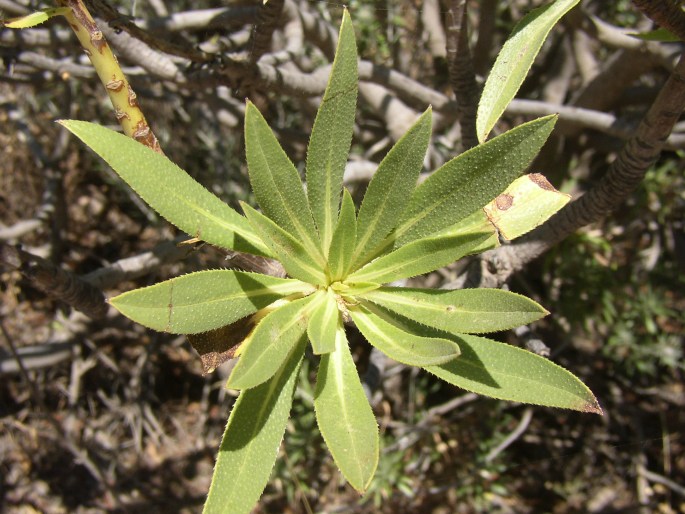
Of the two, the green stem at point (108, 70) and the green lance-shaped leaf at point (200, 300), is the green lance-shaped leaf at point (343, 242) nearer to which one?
the green lance-shaped leaf at point (200, 300)

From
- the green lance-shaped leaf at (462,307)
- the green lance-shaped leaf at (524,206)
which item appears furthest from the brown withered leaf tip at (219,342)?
the green lance-shaped leaf at (524,206)

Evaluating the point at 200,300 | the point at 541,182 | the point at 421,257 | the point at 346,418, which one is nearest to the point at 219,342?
the point at 200,300

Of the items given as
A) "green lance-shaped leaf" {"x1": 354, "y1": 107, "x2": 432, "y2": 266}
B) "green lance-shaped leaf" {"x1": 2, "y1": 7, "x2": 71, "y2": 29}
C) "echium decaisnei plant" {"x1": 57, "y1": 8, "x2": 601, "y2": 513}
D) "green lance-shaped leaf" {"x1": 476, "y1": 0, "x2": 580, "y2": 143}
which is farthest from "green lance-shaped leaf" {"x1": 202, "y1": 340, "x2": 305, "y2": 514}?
"green lance-shaped leaf" {"x1": 2, "y1": 7, "x2": 71, "y2": 29}

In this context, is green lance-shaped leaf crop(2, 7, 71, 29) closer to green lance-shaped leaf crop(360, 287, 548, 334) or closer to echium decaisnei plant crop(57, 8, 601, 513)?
echium decaisnei plant crop(57, 8, 601, 513)

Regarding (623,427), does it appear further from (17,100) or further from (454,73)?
(17,100)

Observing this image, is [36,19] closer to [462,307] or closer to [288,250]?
[288,250]

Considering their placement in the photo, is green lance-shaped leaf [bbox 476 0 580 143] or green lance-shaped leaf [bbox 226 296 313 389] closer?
green lance-shaped leaf [bbox 226 296 313 389]
